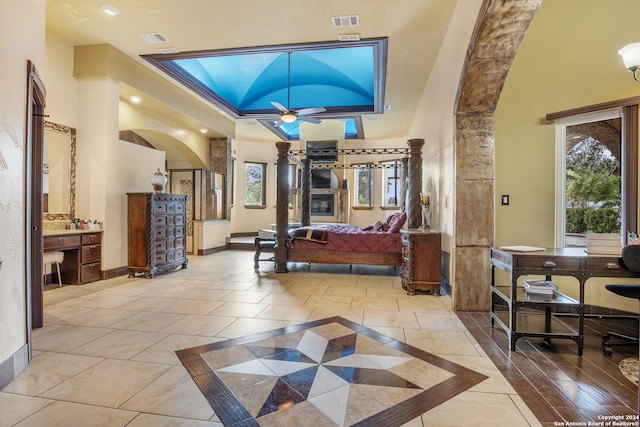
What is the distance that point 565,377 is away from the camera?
2.23m

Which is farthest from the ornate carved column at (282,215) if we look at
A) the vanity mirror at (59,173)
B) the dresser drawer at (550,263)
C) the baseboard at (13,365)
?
the dresser drawer at (550,263)

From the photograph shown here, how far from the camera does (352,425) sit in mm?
1700

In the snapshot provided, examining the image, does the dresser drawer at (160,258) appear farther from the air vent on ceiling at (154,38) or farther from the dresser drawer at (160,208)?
the air vent on ceiling at (154,38)

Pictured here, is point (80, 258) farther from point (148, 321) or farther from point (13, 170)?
point (13, 170)

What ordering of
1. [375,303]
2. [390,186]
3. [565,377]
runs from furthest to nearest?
[390,186] → [375,303] → [565,377]

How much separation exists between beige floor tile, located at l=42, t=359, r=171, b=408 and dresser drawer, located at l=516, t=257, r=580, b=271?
281 cm

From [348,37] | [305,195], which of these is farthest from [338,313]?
[305,195]

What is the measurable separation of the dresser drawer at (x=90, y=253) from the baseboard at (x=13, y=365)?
2.83m

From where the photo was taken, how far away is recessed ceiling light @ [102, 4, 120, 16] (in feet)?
13.3

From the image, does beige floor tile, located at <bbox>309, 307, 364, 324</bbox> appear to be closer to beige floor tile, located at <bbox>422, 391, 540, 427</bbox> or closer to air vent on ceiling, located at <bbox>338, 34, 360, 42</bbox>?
beige floor tile, located at <bbox>422, 391, 540, 427</bbox>

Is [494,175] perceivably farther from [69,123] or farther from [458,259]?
[69,123]

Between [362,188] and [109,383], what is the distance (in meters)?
9.63

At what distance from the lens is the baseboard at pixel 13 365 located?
2.04 m

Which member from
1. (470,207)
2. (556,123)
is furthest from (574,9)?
(470,207)
